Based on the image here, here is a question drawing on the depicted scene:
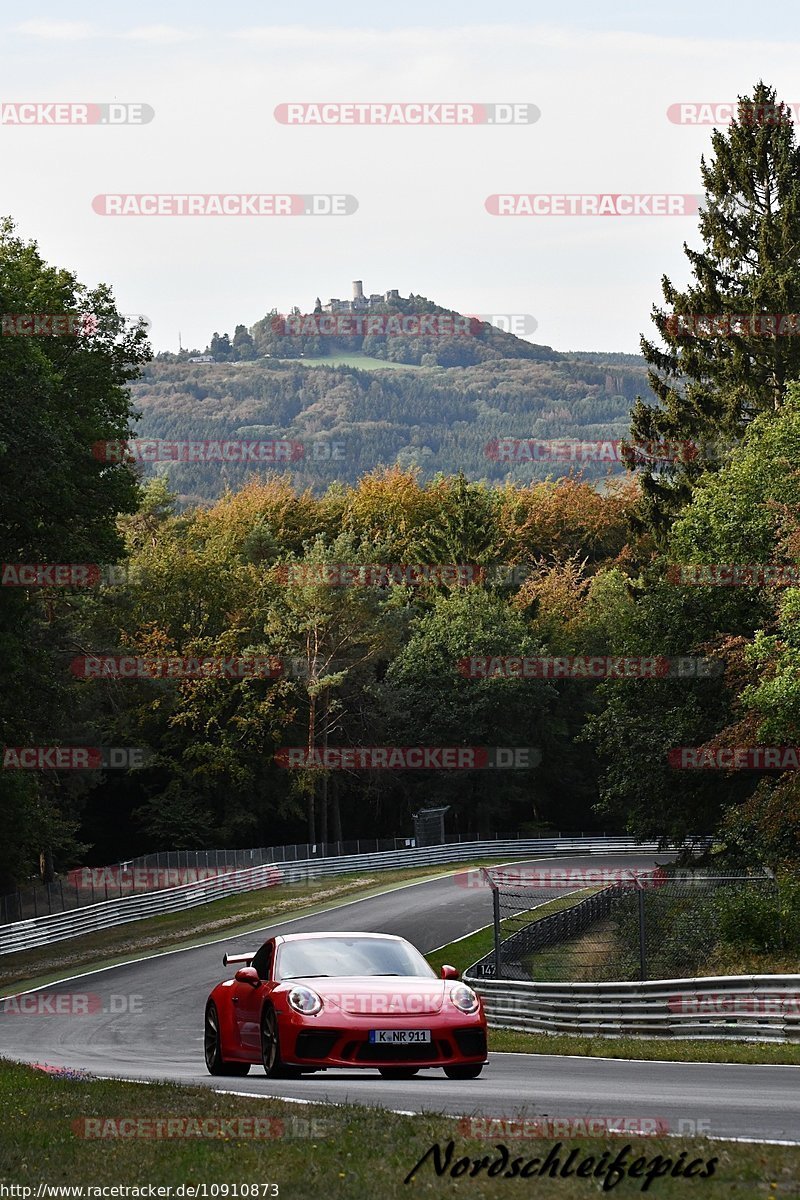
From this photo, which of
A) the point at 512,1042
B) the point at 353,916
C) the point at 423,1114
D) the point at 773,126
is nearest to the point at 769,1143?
the point at 423,1114

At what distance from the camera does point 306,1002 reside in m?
12.7

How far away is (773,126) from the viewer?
175ft

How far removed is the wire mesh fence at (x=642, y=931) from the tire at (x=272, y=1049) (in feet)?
27.3

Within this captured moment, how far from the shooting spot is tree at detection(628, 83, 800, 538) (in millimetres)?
50156

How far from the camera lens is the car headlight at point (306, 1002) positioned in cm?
1270

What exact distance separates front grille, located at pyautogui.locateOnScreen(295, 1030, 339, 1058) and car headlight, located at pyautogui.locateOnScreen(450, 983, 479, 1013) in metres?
1.01

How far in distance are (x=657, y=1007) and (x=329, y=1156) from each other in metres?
12.9

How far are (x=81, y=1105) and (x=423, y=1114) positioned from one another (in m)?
2.94

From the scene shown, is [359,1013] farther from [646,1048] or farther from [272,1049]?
[646,1048]
